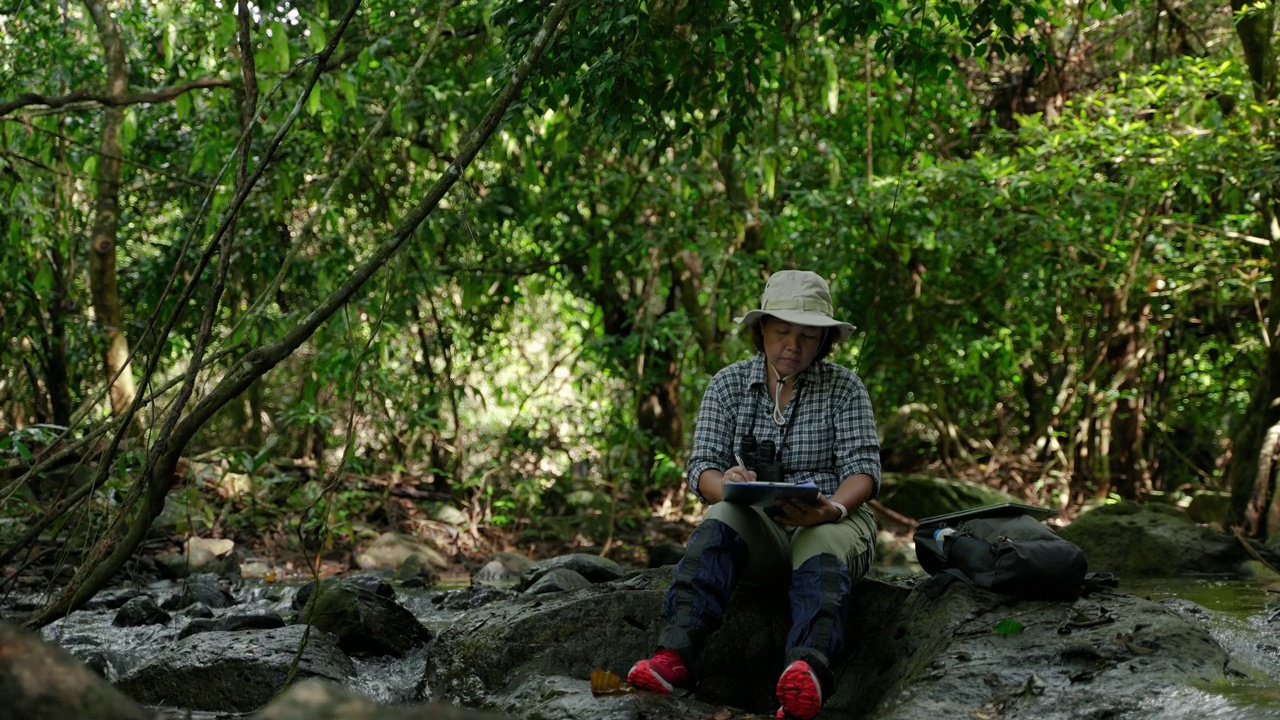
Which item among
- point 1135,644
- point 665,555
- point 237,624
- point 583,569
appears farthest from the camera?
point 665,555

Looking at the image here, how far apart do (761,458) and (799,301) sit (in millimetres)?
586

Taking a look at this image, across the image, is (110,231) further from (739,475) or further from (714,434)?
(739,475)

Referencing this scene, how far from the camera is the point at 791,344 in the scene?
4.15m

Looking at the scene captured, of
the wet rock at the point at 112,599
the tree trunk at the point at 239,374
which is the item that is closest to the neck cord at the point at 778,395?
the tree trunk at the point at 239,374

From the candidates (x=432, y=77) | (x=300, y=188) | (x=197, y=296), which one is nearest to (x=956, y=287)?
(x=432, y=77)

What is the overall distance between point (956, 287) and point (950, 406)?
6.22 feet

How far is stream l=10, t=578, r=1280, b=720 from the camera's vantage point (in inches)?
111

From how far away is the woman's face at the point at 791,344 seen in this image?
4148mm

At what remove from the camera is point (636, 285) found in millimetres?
11398

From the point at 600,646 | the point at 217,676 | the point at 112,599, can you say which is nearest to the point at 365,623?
the point at 217,676

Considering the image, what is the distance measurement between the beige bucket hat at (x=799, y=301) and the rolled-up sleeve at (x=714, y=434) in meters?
0.31

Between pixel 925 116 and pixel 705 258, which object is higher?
pixel 925 116

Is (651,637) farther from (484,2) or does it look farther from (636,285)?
(636,285)

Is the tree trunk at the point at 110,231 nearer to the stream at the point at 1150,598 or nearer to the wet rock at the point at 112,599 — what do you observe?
the wet rock at the point at 112,599
